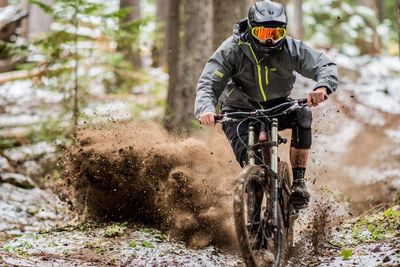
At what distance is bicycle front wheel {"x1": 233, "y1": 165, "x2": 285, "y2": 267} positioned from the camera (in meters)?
5.44

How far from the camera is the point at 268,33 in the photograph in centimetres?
617

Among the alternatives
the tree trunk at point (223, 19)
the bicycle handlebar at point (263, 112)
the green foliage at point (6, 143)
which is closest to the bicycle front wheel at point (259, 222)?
the bicycle handlebar at point (263, 112)

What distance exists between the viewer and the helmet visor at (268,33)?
6160 millimetres

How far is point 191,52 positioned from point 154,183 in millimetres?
5795

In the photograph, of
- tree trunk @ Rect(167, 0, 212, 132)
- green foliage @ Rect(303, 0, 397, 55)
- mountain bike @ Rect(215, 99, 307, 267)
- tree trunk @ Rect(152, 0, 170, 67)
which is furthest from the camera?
tree trunk @ Rect(152, 0, 170, 67)

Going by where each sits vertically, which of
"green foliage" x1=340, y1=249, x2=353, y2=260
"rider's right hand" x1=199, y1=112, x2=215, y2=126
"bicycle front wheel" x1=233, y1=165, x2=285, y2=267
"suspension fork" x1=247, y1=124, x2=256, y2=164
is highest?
"rider's right hand" x1=199, y1=112, x2=215, y2=126

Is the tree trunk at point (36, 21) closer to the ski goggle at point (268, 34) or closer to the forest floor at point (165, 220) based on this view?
the forest floor at point (165, 220)

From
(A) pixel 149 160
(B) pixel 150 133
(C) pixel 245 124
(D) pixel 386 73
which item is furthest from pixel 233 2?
(D) pixel 386 73

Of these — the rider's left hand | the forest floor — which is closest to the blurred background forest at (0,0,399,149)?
the forest floor

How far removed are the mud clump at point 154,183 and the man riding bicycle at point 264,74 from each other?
4.31 ft

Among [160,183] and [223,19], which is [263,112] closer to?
[160,183]

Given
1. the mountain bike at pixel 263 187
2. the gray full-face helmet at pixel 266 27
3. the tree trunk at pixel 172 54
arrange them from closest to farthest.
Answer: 1. the mountain bike at pixel 263 187
2. the gray full-face helmet at pixel 266 27
3. the tree trunk at pixel 172 54

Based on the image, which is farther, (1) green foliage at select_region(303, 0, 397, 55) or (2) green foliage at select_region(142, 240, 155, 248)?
(1) green foliage at select_region(303, 0, 397, 55)

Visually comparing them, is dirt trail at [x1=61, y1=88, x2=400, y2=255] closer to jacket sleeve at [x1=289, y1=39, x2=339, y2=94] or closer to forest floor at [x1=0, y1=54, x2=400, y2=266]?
forest floor at [x1=0, y1=54, x2=400, y2=266]
